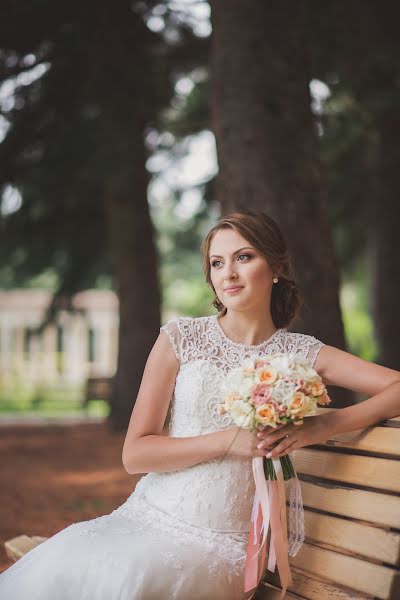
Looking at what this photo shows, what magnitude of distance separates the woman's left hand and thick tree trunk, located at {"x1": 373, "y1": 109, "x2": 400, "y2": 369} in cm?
961

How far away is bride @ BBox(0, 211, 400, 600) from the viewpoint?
9.36 ft

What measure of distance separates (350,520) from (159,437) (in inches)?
32.0

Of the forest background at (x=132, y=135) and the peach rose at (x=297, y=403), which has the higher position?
the forest background at (x=132, y=135)

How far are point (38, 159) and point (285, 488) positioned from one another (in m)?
10.6

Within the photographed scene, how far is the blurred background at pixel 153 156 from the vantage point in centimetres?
566

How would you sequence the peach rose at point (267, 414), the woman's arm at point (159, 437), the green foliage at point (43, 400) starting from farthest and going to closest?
the green foliage at point (43, 400), the woman's arm at point (159, 437), the peach rose at point (267, 414)

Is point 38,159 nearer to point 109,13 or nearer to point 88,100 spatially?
point 88,100

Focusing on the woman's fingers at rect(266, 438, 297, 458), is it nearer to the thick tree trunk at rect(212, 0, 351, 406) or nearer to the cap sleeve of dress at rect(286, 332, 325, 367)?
the cap sleeve of dress at rect(286, 332, 325, 367)

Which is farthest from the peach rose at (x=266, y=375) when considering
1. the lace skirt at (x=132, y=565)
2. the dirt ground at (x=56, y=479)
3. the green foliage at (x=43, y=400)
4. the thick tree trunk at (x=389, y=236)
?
the green foliage at (x=43, y=400)

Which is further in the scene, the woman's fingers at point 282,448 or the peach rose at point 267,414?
the woman's fingers at point 282,448

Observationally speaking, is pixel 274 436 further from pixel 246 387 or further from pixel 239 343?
pixel 239 343

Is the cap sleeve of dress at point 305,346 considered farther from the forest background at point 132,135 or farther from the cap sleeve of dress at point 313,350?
the forest background at point 132,135

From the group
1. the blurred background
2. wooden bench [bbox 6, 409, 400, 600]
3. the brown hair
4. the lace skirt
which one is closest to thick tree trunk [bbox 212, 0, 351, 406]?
the blurred background

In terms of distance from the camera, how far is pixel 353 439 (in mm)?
3062
